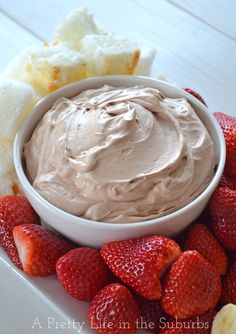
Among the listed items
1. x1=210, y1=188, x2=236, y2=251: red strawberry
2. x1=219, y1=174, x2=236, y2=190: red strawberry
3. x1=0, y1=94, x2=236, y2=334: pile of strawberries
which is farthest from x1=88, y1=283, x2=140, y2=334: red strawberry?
x1=219, y1=174, x2=236, y2=190: red strawberry

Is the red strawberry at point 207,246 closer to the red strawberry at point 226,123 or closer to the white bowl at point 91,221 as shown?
the white bowl at point 91,221

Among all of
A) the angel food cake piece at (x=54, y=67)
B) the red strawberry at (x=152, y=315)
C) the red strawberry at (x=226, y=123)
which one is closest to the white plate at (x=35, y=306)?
the red strawberry at (x=152, y=315)

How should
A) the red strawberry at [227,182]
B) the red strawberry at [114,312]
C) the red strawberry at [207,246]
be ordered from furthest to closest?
the red strawberry at [227,182]
the red strawberry at [207,246]
the red strawberry at [114,312]

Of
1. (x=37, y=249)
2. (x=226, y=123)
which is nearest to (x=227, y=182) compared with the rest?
(x=226, y=123)

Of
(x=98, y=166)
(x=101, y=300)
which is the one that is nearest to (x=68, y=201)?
(x=98, y=166)

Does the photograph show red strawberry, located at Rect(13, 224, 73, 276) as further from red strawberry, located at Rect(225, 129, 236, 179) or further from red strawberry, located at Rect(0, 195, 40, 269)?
red strawberry, located at Rect(225, 129, 236, 179)
